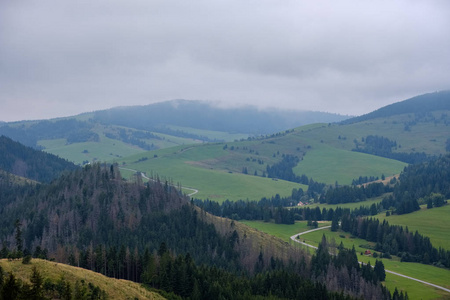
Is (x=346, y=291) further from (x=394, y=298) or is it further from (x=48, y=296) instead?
(x=48, y=296)

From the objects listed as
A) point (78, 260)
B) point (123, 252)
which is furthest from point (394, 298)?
point (78, 260)

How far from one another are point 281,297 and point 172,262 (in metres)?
33.2

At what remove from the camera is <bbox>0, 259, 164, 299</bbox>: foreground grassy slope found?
95.9 metres

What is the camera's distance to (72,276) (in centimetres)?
10138

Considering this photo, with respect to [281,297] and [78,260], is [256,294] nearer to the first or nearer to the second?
[281,297]

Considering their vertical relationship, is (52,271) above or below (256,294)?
above

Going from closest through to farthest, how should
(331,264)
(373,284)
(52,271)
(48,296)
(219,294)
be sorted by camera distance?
(48,296)
(52,271)
(219,294)
(373,284)
(331,264)

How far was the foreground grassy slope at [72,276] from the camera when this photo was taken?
95938 millimetres

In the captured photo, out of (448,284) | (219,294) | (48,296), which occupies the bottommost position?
(448,284)

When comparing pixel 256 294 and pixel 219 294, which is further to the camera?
pixel 256 294

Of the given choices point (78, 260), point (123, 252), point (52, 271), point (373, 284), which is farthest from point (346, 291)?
point (52, 271)

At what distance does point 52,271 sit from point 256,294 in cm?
6282

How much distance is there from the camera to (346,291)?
17488 centimetres

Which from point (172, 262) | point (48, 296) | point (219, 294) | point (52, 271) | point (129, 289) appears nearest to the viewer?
point (48, 296)
